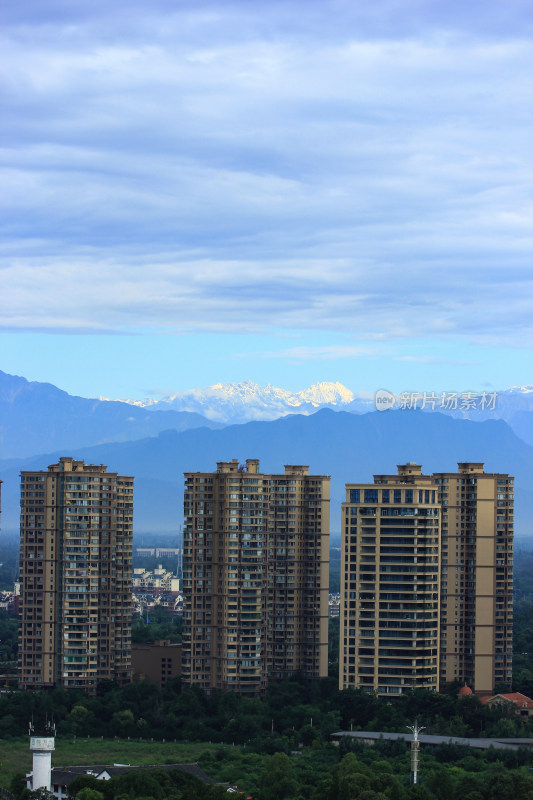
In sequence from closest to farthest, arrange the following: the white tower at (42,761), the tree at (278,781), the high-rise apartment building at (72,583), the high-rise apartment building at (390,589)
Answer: the white tower at (42,761) → the tree at (278,781) → the high-rise apartment building at (390,589) → the high-rise apartment building at (72,583)

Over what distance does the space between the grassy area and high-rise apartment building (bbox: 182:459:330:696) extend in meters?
7.23

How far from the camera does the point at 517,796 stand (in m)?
45.4

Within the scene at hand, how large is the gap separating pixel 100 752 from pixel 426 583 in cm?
1510

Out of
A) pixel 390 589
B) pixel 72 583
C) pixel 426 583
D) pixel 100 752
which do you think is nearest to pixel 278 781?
pixel 100 752

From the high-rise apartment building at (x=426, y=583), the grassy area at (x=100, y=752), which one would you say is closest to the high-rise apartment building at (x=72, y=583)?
the grassy area at (x=100, y=752)

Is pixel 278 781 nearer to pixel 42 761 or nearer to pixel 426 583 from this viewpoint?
pixel 42 761

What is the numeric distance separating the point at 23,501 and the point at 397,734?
22544 millimetres

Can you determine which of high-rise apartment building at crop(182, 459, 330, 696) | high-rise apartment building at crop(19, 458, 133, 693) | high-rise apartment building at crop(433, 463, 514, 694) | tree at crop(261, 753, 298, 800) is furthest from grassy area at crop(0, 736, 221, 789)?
high-rise apartment building at crop(433, 463, 514, 694)

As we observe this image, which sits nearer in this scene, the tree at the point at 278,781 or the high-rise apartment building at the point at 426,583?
the tree at the point at 278,781

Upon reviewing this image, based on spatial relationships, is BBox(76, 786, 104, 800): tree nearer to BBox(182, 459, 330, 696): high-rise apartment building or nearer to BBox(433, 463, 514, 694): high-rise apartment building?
BBox(182, 459, 330, 696): high-rise apartment building

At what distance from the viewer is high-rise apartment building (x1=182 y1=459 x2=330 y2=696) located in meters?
66.9

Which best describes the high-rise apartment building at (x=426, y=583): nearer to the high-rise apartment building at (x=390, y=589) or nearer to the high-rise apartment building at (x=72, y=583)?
Answer: the high-rise apartment building at (x=390, y=589)

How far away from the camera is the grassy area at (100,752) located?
179 ft

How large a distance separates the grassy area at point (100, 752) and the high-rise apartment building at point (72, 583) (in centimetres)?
687
